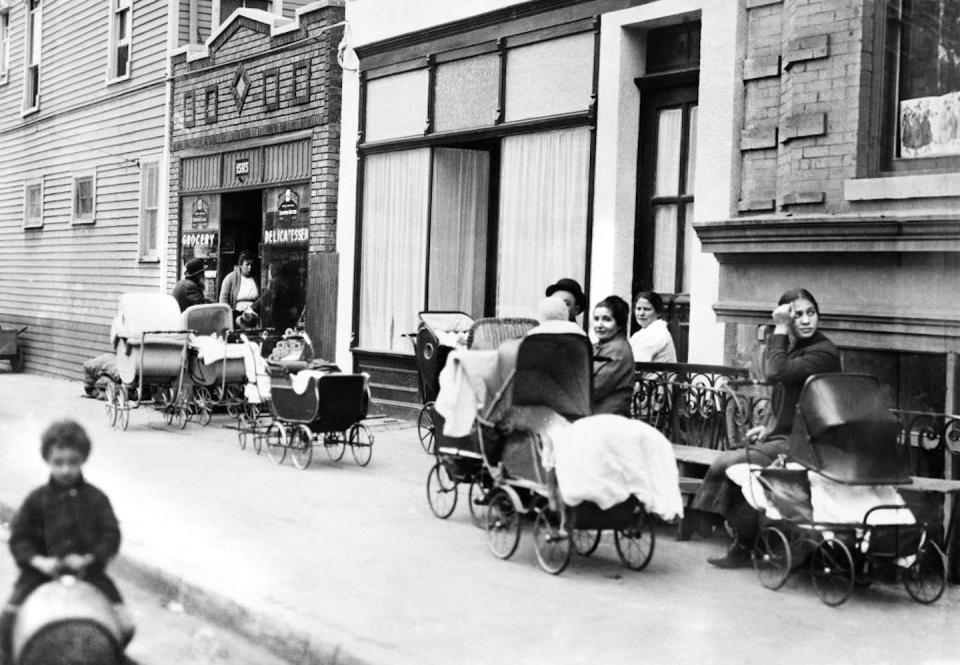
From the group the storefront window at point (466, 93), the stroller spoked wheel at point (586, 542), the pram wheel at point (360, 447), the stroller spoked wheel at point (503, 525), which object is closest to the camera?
the stroller spoked wheel at point (503, 525)

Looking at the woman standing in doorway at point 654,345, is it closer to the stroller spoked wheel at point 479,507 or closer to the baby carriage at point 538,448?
the stroller spoked wheel at point 479,507

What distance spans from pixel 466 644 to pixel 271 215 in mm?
13397

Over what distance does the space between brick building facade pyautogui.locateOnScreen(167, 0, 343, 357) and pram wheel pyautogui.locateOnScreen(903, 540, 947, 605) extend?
11012 millimetres

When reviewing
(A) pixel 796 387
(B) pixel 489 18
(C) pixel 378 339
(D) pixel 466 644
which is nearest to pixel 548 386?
(A) pixel 796 387

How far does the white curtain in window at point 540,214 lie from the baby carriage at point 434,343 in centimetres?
116

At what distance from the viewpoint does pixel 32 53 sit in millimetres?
28078

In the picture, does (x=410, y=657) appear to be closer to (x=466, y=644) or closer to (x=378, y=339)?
(x=466, y=644)

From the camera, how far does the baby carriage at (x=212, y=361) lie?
48.0 feet

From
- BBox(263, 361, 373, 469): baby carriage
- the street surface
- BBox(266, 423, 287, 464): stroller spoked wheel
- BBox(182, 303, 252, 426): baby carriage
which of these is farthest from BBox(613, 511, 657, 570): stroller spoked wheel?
BBox(182, 303, 252, 426): baby carriage

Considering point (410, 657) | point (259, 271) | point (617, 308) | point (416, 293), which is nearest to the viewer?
point (410, 657)

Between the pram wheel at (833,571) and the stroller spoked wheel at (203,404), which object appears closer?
the pram wheel at (833,571)

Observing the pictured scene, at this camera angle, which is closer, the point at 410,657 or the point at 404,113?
the point at 410,657

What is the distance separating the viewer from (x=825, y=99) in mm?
9305

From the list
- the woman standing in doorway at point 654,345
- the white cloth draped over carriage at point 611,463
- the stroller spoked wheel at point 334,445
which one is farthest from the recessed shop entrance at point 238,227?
the white cloth draped over carriage at point 611,463
